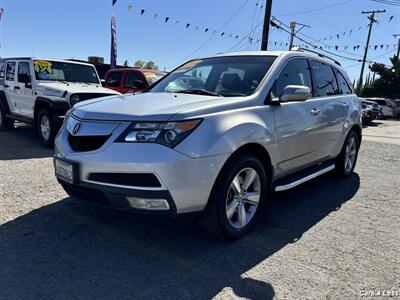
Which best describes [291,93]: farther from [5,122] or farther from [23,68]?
[5,122]

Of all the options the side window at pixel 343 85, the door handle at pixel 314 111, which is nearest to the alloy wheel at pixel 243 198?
the door handle at pixel 314 111

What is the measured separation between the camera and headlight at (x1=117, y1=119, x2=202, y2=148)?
3.05 meters

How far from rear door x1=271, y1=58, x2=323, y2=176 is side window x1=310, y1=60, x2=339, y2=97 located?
165 mm

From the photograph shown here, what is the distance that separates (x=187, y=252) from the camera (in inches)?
133

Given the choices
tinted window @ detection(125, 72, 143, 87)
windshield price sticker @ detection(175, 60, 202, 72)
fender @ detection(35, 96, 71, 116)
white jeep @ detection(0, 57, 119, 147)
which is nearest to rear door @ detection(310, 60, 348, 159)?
windshield price sticker @ detection(175, 60, 202, 72)

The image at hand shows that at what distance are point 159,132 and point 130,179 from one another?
1.43 ft

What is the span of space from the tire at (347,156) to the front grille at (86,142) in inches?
158

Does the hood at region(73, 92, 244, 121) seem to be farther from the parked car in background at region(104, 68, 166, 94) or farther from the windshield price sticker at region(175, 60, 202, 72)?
the parked car in background at region(104, 68, 166, 94)

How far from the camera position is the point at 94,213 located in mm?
4160

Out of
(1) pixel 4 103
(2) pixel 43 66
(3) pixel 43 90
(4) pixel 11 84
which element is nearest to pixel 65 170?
(3) pixel 43 90

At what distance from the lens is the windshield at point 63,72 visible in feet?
28.8

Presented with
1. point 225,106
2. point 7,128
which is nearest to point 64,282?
point 225,106

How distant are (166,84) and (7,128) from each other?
6.96 m

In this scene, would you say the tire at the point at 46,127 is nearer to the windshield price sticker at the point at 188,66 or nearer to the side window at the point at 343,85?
the windshield price sticker at the point at 188,66
